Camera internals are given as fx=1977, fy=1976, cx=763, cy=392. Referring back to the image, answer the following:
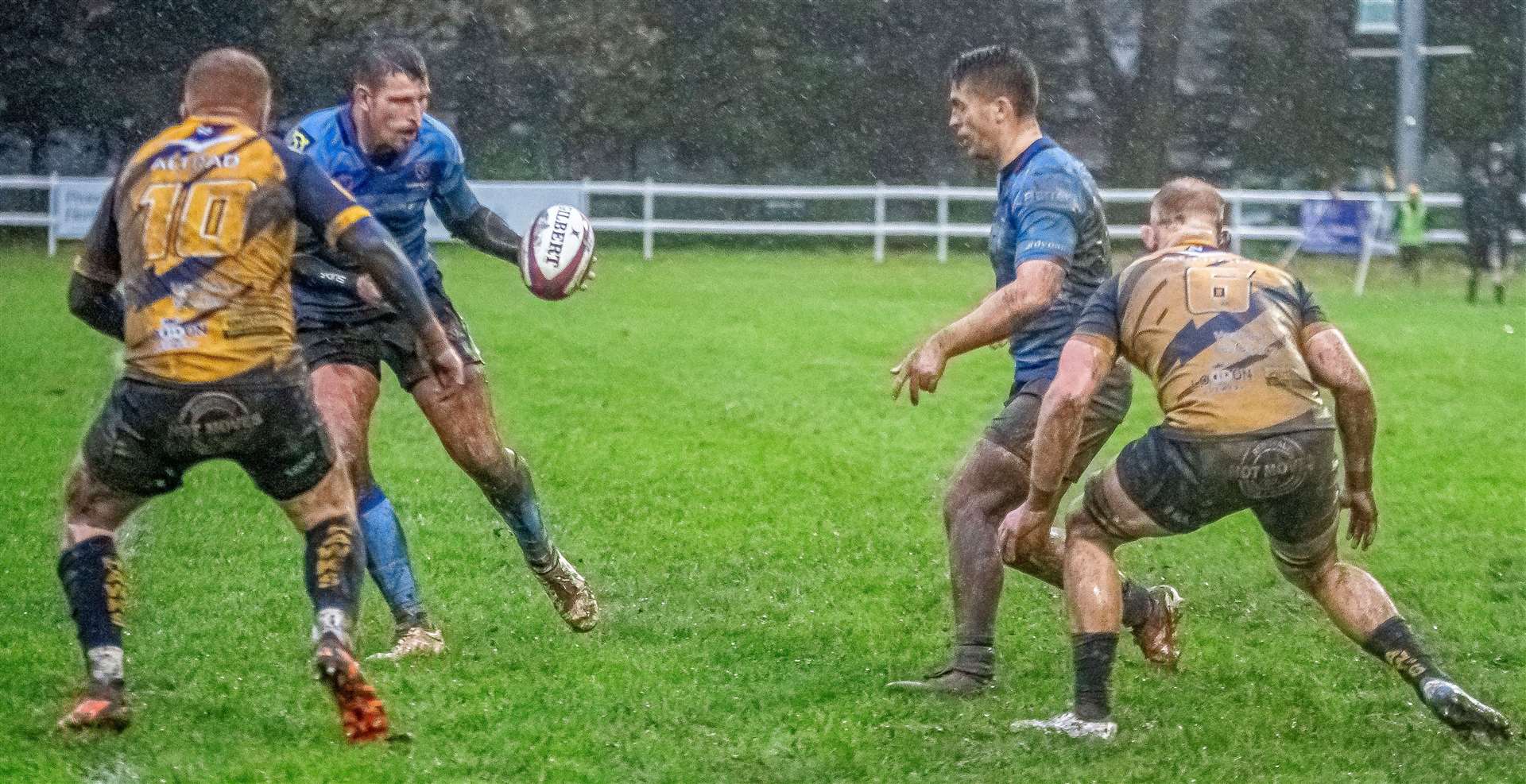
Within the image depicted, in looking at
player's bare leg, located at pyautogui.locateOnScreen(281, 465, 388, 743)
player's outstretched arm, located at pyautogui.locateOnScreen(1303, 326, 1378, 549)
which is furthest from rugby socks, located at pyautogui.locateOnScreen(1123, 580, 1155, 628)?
player's bare leg, located at pyautogui.locateOnScreen(281, 465, 388, 743)

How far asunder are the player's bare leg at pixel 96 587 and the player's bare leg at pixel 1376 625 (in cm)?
324

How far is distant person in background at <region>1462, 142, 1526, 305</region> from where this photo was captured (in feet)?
79.9

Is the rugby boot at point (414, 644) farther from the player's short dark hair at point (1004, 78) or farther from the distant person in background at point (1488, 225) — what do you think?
the distant person in background at point (1488, 225)

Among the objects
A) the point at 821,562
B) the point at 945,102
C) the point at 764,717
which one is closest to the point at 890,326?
the point at 821,562

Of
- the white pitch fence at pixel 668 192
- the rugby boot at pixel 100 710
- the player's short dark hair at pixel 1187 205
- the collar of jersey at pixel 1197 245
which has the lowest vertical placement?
the white pitch fence at pixel 668 192

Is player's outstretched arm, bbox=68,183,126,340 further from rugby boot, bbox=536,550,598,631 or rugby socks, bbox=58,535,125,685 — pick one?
rugby boot, bbox=536,550,598,631

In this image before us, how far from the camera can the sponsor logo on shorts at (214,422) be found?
17.0ft

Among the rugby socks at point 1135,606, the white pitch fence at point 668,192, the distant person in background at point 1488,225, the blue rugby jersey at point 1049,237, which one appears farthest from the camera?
the white pitch fence at point 668,192

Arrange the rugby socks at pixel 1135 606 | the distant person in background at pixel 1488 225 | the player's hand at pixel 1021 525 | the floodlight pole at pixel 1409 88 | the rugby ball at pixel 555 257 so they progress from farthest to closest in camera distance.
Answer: the floodlight pole at pixel 1409 88
the distant person in background at pixel 1488 225
the rugby ball at pixel 555 257
the rugby socks at pixel 1135 606
the player's hand at pixel 1021 525

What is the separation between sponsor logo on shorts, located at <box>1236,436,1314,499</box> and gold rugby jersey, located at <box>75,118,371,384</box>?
2.50 m

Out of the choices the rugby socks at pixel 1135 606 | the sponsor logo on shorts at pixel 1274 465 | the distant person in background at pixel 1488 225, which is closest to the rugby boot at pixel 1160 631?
the rugby socks at pixel 1135 606

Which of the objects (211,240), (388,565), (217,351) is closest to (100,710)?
(217,351)

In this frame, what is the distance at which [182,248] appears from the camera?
518 cm

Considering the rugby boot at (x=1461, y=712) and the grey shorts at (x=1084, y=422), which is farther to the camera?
the grey shorts at (x=1084, y=422)
